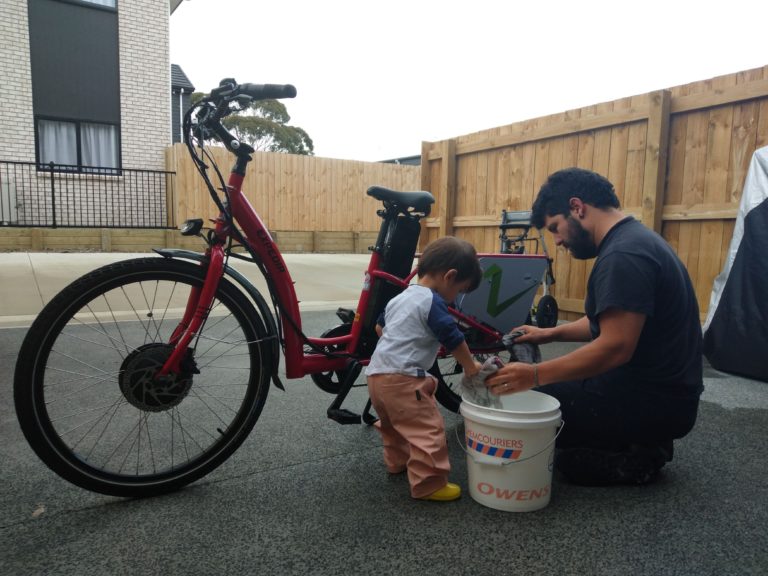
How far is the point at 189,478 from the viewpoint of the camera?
2037mm

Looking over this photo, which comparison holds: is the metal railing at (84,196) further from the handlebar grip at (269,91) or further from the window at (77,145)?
the handlebar grip at (269,91)

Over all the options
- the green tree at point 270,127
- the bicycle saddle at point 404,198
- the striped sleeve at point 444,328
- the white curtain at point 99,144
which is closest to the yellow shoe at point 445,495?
the striped sleeve at point 444,328

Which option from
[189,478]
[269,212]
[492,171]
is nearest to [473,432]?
[189,478]

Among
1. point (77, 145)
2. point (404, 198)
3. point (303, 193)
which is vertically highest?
point (77, 145)

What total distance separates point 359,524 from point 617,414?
1052 millimetres

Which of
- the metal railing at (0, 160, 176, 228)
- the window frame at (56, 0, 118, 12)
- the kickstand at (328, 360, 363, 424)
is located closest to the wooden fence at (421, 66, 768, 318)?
the kickstand at (328, 360, 363, 424)

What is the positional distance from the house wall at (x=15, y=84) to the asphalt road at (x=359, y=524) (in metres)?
11.9

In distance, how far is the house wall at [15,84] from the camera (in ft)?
37.8

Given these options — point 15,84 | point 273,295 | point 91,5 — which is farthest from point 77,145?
point 273,295

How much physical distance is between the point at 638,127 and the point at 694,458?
341cm

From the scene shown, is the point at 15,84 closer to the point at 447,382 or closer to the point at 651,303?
the point at 447,382

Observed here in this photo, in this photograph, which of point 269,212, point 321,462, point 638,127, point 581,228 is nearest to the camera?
point 581,228

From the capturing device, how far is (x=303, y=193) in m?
15.0

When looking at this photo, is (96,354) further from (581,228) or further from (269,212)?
(269,212)
